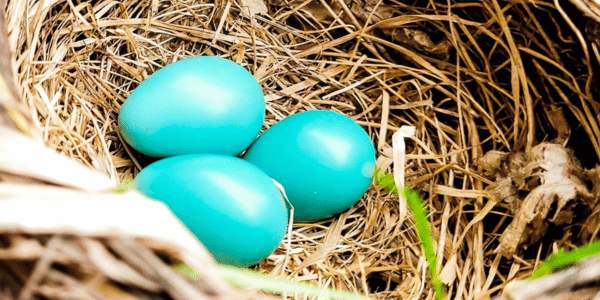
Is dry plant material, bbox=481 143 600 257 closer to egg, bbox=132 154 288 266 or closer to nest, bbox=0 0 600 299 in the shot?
nest, bbox=0 0 600 299

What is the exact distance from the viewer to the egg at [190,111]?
108 centimetres

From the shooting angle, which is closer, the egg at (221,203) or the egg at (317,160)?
the egg at (221,203)

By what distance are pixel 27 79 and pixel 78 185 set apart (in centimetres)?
45

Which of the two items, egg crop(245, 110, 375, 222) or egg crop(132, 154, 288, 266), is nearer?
egg crop(132, 154, 288, 266)

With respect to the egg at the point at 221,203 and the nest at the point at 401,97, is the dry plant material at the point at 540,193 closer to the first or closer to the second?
the nest at the point at 401,97

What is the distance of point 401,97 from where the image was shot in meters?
1.29

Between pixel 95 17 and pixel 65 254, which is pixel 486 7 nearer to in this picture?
pixel 95 17

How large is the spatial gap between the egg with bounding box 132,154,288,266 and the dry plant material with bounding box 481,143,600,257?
32 cm

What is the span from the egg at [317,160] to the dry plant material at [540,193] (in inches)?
7.6

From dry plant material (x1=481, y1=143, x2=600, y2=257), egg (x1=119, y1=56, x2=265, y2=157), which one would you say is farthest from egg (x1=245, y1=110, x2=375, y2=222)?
dry plant material (x1=481, y1=143, x2=600, y2=257)

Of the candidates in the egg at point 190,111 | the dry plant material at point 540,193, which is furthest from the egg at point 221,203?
the dry plant material at point 540,193

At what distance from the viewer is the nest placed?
1100 mm

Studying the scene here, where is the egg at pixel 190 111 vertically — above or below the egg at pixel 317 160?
above

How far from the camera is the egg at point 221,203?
3.25 ft
